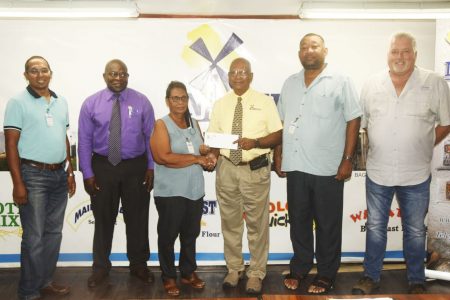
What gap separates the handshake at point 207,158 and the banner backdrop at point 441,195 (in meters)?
1.98

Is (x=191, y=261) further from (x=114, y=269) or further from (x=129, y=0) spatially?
(x=129, y=0)

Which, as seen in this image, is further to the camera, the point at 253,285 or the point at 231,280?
the point at 231,280

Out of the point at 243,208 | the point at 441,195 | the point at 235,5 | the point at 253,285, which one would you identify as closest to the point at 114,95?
the point at 235,5

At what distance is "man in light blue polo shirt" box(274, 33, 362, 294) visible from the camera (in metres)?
3.43

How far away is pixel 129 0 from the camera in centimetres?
376

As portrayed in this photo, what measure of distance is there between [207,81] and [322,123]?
4.49ft

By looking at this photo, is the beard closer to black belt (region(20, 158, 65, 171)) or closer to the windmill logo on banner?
the windmill logo on banner

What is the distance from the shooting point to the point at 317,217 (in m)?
3.55

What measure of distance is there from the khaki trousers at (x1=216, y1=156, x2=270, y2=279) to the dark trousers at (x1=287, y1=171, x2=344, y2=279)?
0.81 ft

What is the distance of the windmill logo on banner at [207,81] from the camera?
4.20 m

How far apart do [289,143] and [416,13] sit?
1.84 metres

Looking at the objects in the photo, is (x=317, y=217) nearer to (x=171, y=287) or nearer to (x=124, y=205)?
(x=171, y=287)

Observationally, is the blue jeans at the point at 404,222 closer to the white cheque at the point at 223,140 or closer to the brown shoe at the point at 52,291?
the white cheque at the point at 223,140

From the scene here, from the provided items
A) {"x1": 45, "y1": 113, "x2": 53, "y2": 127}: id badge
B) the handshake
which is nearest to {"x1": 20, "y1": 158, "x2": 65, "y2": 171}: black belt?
{"x1": 45, "y1": 113, "x2": 53, "y2": 127}: id badge
